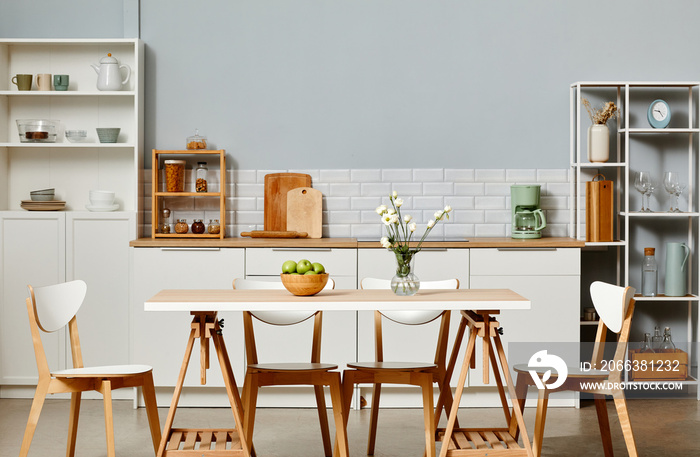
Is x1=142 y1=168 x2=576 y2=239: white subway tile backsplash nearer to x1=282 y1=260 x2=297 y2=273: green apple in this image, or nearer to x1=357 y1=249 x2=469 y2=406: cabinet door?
x1=357 y1=249 x2=469 y2=406: cabinet door

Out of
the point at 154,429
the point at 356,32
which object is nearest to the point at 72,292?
the point at 154,429

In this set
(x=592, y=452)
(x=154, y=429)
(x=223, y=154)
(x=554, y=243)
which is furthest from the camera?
(x=223, y=154)

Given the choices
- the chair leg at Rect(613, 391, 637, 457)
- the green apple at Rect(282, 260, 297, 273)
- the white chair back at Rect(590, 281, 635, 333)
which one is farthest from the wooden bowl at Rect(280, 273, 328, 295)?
the chair leg at Rect(613, 391, 637, 457)

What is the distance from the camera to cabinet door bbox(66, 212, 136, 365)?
468 cm

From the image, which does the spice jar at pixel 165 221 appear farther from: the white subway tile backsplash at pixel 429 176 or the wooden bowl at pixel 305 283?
the wooden bowl at pixel 305 283

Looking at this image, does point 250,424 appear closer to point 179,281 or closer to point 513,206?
point 179,281

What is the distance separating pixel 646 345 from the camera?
5.00 m

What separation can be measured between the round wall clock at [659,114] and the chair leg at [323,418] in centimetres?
295

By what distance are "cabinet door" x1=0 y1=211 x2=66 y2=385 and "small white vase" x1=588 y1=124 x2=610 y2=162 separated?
347 centimetres

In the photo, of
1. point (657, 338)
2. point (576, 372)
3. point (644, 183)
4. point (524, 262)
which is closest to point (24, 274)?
point (524, 262)

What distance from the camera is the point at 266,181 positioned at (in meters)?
5.02

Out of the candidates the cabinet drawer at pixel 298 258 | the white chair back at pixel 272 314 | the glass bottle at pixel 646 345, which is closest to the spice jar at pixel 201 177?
the cabinet drawer at pixel 298 258

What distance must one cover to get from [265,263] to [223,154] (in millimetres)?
823

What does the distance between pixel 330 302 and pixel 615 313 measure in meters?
1.22
